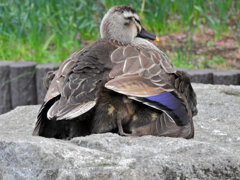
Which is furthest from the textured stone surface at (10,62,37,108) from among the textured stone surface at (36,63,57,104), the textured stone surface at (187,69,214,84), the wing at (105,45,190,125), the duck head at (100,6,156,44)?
the wing at (105,45,190,125)

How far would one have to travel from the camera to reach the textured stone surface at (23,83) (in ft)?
22.9

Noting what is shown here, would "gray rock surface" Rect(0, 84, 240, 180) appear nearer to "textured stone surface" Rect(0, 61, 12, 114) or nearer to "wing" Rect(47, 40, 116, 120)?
"wing" Rect(47, 40, 116, 120)

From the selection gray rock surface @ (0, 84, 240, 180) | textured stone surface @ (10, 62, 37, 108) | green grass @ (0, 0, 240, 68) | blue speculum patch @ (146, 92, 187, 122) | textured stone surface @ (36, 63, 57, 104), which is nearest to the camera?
gray rock surface @ (0, 84, 240, 180)

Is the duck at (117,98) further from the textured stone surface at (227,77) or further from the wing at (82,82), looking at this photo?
the textured stone surface at (227,77)

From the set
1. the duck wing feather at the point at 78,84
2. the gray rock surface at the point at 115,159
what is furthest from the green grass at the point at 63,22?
the gray rock surface at the point at 115,159

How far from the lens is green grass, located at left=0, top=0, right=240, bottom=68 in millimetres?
7578

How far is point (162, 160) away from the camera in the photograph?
121 inches

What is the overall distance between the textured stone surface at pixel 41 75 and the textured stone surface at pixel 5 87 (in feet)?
→ 1.29

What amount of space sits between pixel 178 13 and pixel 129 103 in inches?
183

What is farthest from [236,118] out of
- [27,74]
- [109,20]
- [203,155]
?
[27,74]

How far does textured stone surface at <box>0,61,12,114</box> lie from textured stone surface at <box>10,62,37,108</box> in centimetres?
7

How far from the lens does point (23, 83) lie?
7043 mm

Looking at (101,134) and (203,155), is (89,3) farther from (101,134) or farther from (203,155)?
(203,155)

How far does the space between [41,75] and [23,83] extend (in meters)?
0.29
